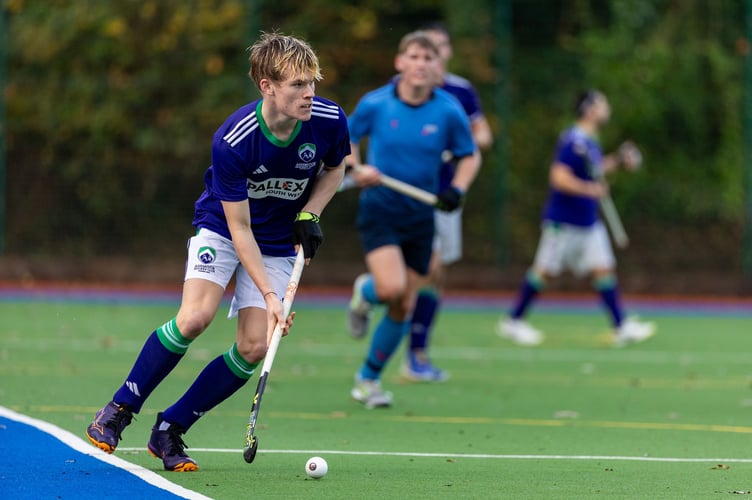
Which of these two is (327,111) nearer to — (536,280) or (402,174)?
(402,174)


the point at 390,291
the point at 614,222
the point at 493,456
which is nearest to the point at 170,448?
the point at 493,456

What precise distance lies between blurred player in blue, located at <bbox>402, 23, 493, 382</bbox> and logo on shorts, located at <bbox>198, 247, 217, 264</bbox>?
150 inches

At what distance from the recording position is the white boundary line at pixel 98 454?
5363 mm

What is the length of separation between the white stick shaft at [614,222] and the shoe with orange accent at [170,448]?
11286mm

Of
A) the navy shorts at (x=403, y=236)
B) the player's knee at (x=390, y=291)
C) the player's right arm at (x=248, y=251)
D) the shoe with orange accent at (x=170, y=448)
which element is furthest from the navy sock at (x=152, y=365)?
the navy shorts at (x=403, y=236)

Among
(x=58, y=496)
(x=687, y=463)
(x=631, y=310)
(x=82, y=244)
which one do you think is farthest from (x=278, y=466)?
(x=82, y=244)

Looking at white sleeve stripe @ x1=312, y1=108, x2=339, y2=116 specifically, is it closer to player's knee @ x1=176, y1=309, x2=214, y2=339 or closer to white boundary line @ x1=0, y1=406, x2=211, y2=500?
player's knee @ x1=176, y1=309, x2=214, y2=339

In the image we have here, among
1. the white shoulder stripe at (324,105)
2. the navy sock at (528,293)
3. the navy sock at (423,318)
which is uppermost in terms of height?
the white shoulder stripe at (324,105)

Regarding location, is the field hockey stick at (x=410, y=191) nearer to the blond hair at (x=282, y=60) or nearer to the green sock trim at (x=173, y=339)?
the blond hair at (x=282, y=60)

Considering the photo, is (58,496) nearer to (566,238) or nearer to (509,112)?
(566,238)

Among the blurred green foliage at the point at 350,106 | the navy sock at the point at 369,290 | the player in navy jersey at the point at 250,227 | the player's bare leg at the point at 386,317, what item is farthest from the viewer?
the blurred green foliage at the point at 350,106

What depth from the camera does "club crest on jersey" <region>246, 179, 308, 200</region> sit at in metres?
6.00

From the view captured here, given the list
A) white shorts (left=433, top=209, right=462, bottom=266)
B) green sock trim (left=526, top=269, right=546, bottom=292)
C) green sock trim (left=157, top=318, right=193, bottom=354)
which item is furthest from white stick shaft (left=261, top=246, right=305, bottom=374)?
green sock trim (left=526, top=269, right=546, bottom=292)

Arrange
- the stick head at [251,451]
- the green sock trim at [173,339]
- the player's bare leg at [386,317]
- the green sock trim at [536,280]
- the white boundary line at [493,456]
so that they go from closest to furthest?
the stick head at [251,451], the green sock trim at [173,339], the white boundary line at [493,456], the player's bare leg at [386,317], the green sock trim at [536,280]
